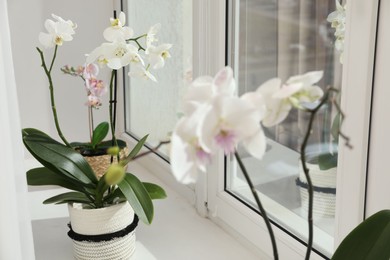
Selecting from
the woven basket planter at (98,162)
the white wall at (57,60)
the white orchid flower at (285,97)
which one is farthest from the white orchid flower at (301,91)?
the white wall at (57,60)

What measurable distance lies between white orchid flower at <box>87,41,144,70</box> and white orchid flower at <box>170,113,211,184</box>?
86cm

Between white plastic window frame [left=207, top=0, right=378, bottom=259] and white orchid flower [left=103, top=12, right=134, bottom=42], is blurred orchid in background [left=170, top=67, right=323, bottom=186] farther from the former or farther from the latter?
white orchid flower [left=103, top=12, right=134, bottom=42]

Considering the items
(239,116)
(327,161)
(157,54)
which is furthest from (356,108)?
(239,116)

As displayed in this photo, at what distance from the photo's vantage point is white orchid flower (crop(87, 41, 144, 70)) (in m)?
1.52

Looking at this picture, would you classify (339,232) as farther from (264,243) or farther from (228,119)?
(228,119)

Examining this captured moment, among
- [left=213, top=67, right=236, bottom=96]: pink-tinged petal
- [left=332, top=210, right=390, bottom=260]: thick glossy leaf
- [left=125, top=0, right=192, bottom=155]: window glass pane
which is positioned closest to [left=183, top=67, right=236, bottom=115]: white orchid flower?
[left=213, top=67, right=236, bottom=96]: pink-tinged petal

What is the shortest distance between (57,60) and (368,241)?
1.79 m

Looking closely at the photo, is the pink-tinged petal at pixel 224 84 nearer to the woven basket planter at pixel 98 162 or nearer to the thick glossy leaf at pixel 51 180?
the thick glossy leaf at pixel 51 180

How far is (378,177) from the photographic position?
1248 mm

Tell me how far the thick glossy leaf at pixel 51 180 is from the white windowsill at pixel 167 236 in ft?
0.77

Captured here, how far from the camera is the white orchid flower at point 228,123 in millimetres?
682

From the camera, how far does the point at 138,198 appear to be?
1.60 meters

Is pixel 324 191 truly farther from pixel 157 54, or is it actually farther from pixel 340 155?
pixel 157 54

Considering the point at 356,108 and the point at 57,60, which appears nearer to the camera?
the point at 356,108
